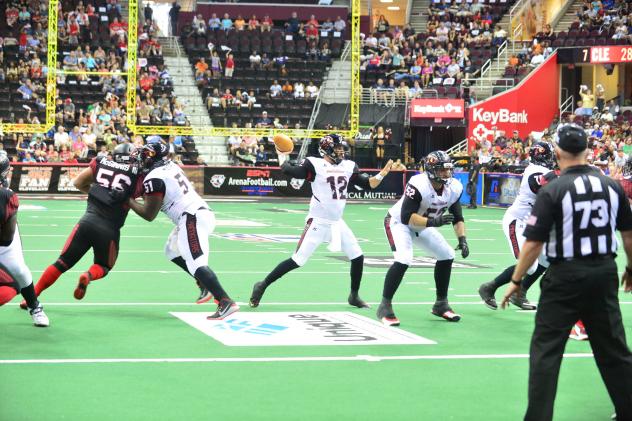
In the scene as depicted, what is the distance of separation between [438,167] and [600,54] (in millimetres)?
30297

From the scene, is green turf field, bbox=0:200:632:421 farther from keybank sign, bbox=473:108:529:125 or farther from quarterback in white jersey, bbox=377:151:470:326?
keybank sign, bbox=473:108:529:125

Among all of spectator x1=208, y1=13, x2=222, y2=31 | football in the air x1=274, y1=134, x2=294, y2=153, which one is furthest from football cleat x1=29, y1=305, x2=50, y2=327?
spectator x1=208, y1=13, x2=222, y2=31

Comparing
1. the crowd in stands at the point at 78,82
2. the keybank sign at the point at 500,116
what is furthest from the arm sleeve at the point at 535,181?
the keybank sign at the point at 500,116

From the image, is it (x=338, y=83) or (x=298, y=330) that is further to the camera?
(x=338, y=83)

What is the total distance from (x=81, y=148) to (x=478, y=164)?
12.3 metres

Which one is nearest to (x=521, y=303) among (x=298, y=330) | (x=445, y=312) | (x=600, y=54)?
(x=445, y=312)

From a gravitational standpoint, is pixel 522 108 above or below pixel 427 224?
above

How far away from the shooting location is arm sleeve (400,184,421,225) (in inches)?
410

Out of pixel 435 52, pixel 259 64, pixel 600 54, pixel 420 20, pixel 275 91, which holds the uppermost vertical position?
pixel 420 20

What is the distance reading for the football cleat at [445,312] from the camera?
10.6m

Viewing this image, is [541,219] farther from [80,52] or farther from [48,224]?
[80,52]

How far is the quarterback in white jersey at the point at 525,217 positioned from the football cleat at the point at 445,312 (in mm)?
879

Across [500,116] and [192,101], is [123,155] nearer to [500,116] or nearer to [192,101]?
[192,101]

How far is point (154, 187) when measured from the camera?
10.3 meters
